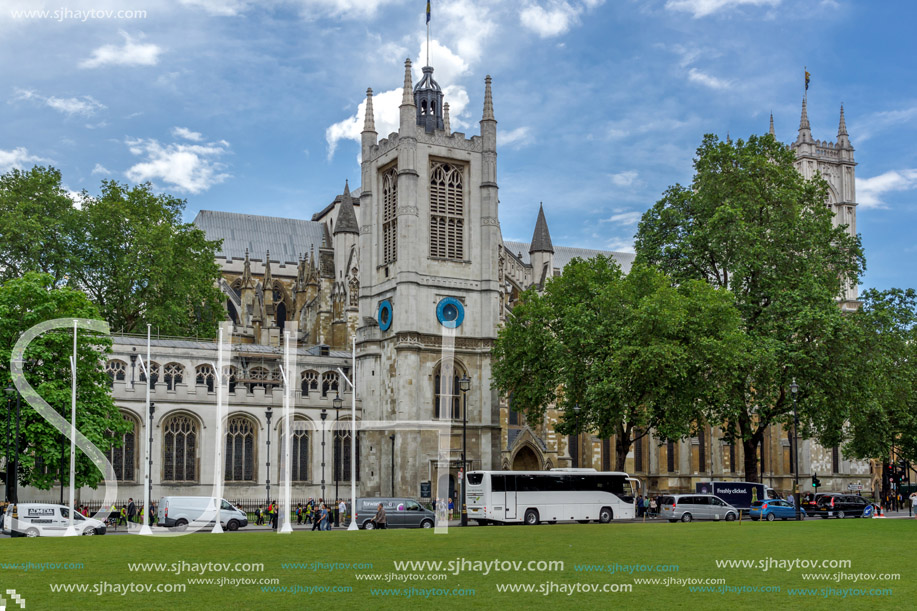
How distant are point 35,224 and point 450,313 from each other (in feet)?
73.2

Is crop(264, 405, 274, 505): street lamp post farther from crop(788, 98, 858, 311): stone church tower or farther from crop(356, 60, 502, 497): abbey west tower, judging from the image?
crop(788, 98, 858, 311): stone church tower

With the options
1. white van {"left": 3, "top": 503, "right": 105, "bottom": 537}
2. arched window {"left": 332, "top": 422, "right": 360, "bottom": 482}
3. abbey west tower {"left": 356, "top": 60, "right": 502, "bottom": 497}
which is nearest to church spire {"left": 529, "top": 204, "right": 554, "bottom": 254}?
abbey west tower {"left": 356, "top": 60, "right": 502, "bottom": 497}

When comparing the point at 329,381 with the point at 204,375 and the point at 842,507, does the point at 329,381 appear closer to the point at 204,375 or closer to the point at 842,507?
the point at 204,375

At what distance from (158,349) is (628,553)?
36436 millimetres

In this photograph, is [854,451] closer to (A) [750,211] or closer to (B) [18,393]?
(A) [750,211]

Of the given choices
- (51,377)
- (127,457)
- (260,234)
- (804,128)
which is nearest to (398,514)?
(51,377)

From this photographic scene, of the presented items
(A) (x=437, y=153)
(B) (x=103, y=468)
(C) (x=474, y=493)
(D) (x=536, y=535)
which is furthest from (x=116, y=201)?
(D) (x=536, y=535)

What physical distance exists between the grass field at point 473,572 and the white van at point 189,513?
1033 centimetres

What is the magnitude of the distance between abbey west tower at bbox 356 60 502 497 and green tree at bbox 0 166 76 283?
54.1ft

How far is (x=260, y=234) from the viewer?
92188 mm

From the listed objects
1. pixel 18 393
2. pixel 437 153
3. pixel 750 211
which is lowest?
pixel 18 393

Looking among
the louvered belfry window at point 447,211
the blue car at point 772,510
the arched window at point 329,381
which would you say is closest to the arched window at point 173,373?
the arched window at point 329,381

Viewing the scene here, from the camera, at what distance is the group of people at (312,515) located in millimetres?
37562

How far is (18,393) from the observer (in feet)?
115
